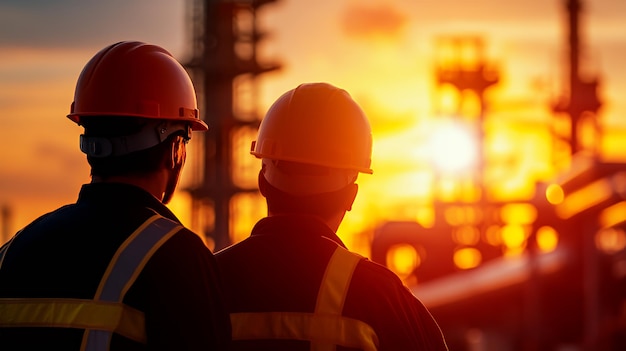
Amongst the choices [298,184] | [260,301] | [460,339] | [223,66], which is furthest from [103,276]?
[223,66]

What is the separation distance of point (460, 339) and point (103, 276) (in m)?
30.8

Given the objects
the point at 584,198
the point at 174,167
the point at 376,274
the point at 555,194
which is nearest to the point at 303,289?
the point at 376,274

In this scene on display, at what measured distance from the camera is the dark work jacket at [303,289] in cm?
381

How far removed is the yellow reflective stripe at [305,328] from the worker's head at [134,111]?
1.52 ft

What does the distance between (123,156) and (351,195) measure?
85 cm

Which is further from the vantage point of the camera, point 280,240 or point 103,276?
point 280,240

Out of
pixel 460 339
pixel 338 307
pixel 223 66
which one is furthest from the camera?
pixel 223 66

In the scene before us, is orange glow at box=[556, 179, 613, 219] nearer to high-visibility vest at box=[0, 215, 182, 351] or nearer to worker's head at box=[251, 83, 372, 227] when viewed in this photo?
worker's head at box=[251, 83, 372, 227]

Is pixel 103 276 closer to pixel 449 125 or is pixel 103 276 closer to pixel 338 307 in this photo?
pixel 338 307

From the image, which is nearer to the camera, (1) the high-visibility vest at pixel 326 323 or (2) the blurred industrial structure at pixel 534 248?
(1) the high-visibility vest at pixel 326 323

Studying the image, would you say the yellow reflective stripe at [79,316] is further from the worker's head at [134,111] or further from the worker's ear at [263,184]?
the worker's ear at [263,184]

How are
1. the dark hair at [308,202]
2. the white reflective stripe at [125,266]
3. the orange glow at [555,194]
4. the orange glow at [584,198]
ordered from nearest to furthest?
the white reflective stripe at [125,266], the dark hair at [308,202], the orange glow at [584,198], the orange glow at [555,194]

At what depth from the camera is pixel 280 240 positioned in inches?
157

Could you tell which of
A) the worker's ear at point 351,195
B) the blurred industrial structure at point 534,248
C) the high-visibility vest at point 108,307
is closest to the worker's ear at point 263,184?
the worker's ear at point 351,195
